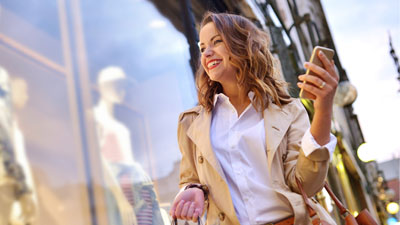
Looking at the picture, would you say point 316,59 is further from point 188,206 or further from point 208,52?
point 188,206

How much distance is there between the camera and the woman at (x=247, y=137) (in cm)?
162

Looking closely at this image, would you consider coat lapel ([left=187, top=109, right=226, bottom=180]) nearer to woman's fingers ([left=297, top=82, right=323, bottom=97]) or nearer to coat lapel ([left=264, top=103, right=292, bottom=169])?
coat lapel ([left=264, top=103, right=292, bottom=169])

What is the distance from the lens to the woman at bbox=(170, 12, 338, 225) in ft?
5.30

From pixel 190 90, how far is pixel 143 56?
1038mm

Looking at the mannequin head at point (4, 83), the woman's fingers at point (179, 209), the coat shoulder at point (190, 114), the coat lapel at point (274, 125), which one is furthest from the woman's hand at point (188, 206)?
the mannequin head at point (4, 83)

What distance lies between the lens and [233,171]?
1768 mm

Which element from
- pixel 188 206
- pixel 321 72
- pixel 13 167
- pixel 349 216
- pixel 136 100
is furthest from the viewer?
pixel 136 100

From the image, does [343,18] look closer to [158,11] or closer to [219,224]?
[158,11]

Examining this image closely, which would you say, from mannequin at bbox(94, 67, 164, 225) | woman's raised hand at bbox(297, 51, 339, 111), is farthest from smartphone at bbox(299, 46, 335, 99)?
mannequin at bbox(94, 67, 164, 225)

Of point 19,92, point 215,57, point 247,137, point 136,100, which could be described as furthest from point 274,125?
point 19,92

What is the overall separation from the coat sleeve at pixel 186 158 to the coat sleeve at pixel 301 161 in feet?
1.30

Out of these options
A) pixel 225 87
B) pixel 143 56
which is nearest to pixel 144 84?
pixel 143 56

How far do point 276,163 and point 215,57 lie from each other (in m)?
0.52

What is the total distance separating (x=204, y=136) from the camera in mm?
1834
